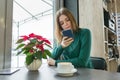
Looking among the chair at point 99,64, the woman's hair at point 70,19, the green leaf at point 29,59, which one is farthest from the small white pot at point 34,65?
the chair at point 99,64

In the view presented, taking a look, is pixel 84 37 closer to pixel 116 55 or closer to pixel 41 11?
pixel 41 11

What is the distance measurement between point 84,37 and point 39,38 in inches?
22.8

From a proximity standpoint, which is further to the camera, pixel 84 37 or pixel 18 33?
pixel 18 33

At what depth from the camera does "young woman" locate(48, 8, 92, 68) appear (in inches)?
63.3

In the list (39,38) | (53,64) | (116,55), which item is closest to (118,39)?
(116,55)

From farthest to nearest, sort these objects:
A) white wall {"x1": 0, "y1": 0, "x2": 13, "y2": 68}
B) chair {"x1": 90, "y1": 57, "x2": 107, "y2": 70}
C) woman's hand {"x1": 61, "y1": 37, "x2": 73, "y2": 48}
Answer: chair {"x1": 90, "y1": 57, "x2": 107, "y2": 70}, woman's hand {"x1": 61, "y1": 37, "x2": 73, "y2": 48}, white wall {"x1": 0, "y1": 0, "x2": 13, "y2": 68}

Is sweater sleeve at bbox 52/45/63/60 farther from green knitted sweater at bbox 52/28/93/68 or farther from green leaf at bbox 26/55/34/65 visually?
green leaf at bbox 26/55/34/65

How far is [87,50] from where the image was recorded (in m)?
1.64

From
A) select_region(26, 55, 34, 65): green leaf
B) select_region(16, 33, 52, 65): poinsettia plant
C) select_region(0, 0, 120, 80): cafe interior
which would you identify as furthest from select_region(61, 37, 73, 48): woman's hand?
select_region(26, 55, 34, 65): green leaf

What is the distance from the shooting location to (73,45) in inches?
70.6

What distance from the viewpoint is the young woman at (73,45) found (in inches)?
63.3

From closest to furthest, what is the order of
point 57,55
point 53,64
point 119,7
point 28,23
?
point 53,64 < point 57,55 < point 28,23 < point 119,7

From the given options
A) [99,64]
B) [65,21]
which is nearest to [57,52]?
[65,21]

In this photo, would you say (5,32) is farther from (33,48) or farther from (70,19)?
(70,19)
